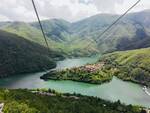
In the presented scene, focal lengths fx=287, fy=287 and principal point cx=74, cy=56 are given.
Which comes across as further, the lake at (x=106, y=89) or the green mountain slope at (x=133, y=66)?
→ the green mountain slope at (x=133, y=66)

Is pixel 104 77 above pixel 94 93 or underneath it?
above

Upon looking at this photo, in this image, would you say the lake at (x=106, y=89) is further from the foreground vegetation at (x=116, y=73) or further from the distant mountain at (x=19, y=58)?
the distant mountain at (x=19, y=58)

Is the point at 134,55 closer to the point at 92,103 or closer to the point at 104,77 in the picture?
the point at 104,77

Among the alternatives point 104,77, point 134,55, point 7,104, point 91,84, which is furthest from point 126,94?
point 134,55

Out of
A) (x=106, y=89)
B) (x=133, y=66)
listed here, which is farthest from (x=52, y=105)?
(x=133, y=66)

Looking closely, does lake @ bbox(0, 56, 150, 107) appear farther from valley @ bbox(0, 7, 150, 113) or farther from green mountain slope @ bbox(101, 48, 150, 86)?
green mountain slope @ bbox(101, 48, 150, 86)

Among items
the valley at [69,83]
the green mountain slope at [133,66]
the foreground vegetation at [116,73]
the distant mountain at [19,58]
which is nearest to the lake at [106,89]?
the valley at [69,83]
